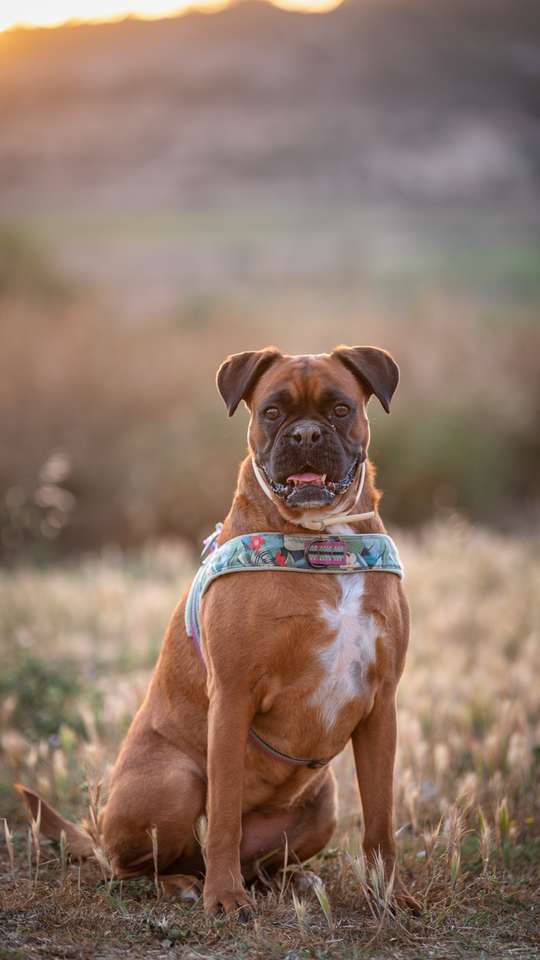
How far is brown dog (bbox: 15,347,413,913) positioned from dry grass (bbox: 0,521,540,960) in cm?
20

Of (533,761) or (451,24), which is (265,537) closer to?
(533,761)

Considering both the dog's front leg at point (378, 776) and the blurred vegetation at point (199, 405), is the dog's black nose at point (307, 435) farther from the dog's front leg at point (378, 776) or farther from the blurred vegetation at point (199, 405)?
the blurred vegetation at point (199, 405)

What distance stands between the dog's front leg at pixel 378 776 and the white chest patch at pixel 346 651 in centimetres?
18

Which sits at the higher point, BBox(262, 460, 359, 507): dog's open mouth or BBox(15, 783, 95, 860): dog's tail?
BBox(262, 460, 359, 507): dog's open mouth

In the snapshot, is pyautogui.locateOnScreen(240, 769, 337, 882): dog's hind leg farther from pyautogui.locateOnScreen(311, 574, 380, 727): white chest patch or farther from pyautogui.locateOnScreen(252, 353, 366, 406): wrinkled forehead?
pyautogui.locateOnScreen(252, 353, 366, 406): wrinkled forehead

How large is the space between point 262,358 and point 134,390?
17.7m

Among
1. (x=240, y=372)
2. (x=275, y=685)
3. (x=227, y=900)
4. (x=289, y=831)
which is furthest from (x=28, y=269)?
(x=227, y=900)

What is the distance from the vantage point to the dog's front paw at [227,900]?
3.93 meters

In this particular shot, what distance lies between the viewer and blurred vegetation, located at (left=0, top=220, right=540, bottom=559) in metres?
17.8

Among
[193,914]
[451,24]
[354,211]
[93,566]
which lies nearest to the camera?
[193,914]

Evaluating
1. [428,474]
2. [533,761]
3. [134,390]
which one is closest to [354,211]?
[134,390]

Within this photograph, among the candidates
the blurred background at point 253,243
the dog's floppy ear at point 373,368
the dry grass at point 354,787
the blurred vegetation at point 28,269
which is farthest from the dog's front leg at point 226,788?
the blurred vegetation at point 28,269

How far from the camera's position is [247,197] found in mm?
28812

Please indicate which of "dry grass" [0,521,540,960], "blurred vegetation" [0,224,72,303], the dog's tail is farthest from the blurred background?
the dog's tail
